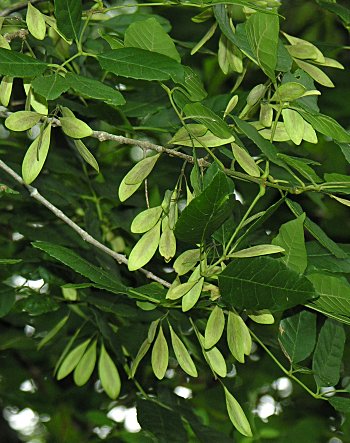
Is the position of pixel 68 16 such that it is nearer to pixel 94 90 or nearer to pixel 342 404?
pixel 94 90

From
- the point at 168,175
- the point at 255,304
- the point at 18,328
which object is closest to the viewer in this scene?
the point at 255,304

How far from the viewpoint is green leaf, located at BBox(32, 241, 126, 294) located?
25.4 inches

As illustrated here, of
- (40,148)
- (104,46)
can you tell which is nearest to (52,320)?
(104,46)

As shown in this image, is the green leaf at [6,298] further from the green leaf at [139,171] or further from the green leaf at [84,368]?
the green leaf at [139,171]

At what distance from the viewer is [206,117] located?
62 cm

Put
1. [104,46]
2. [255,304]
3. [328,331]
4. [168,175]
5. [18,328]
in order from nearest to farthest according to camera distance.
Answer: [255,304] < [328,331] < [104,46] < [168,175] < [18,328]

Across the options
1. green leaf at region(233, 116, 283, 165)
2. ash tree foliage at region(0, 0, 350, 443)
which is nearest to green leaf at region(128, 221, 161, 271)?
ash tree foliage at region(0, 0, 350, 443)

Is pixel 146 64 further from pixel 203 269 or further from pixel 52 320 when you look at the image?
pixel 52 320

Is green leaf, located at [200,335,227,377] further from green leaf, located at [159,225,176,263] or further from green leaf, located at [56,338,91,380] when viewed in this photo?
green leaf, located at [56,338,91,380]

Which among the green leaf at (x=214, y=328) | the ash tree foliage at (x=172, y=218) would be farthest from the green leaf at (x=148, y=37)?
the green leaf at (x=214, y=328)

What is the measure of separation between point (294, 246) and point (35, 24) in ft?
0.91

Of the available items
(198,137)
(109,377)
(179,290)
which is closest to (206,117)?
(198,137)

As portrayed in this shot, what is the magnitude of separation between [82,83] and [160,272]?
Result: 46cm

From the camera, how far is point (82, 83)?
1.99 feet
